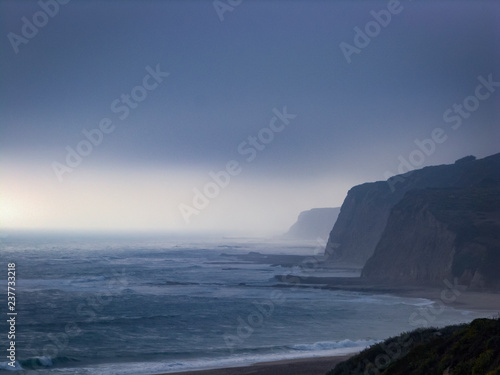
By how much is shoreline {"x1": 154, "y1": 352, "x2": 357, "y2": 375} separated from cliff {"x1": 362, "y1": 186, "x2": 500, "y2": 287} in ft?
134

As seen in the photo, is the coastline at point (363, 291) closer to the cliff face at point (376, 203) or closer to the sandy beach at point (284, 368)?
the sandy beach at point (284, 368)

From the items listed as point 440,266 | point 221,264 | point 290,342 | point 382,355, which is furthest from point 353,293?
point 221,264

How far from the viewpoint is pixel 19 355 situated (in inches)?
1324

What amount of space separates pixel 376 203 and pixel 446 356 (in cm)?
10424

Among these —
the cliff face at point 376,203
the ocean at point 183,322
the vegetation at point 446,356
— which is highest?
the cliff face at point 376,203

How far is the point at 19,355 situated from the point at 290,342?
1736 centimetres

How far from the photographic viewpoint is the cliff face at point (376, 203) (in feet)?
364

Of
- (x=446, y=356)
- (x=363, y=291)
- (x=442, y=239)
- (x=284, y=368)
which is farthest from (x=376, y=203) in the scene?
(x=446, y=356)

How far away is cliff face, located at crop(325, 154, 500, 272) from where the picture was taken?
364 feet

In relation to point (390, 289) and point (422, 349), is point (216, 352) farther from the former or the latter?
point (390, 289)

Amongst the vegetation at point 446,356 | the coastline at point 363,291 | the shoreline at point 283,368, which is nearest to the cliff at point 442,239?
the coastline at point 363,291

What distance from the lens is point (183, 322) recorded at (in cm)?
4788

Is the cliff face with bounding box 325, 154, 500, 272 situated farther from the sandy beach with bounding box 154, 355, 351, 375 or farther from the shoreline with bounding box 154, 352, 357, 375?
the sandy beach with bounding box 154, 355, 351, 375

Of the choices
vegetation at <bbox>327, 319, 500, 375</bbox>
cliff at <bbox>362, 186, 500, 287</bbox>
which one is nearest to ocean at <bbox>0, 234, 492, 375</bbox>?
cliff at <bbox>362, 186, 500, 287</bbox>
